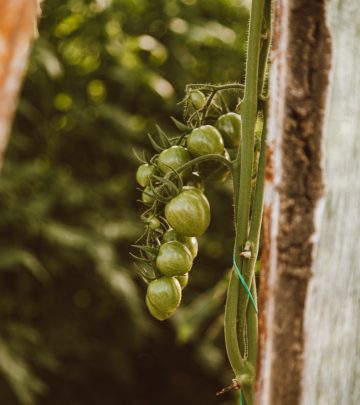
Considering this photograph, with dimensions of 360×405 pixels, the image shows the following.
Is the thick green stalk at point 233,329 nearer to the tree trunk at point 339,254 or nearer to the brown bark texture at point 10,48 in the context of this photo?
the tree trunk at point 339,254

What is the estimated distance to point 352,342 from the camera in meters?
0.66

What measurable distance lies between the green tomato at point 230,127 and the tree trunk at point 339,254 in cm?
35

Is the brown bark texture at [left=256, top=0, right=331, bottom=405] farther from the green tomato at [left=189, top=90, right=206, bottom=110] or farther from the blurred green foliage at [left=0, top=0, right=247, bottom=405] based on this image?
the blurred green foliage at [left=0, top=0, right=247, bottom=405]

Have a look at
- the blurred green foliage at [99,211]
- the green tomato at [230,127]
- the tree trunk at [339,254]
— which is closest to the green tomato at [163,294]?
Result: the green tomato at [230,127]

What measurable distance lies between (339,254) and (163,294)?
0.34 meters

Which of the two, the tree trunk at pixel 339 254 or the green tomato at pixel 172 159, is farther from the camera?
the green tomato at pixel 172 159

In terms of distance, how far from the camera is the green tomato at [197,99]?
105cm

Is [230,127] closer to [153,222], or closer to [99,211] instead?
[153,222]

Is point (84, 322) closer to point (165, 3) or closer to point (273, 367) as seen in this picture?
point (165, 3)

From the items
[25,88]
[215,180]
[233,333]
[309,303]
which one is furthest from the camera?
[25,88]

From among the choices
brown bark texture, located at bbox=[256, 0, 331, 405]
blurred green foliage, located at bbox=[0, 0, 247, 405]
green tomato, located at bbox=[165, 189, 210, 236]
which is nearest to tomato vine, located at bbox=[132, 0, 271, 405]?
Answer: green tomato, located at bbox=[165, 189, 210, 236]

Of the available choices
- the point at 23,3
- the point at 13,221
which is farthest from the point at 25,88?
the point at 23,3

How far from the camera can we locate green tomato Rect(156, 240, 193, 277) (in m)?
0.93

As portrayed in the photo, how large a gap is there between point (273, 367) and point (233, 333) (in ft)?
0.75
